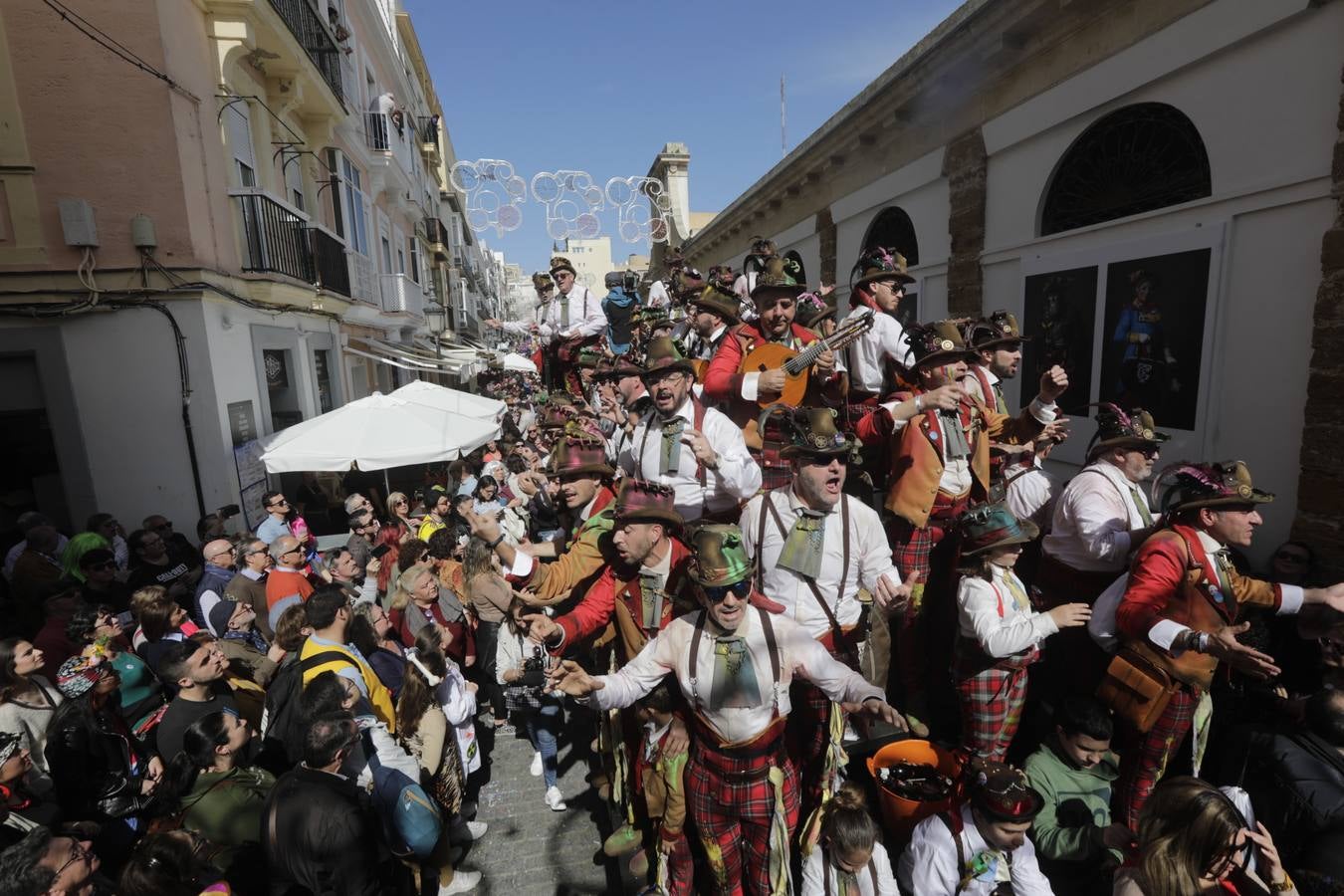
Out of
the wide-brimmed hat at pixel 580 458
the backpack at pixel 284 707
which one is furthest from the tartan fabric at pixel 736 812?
the backpack at pixel 284 707

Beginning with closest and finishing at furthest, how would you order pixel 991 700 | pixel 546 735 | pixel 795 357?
pixel 991 700 < pixel 795 357 < pixel 546 735

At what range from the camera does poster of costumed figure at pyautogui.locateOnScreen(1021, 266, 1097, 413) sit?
6223 mm

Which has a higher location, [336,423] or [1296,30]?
[1296,30]

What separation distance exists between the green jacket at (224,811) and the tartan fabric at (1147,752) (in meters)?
4.36

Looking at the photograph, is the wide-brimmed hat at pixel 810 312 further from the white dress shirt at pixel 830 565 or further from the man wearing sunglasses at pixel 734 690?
the man wearing sunglasses at pixel 734 690

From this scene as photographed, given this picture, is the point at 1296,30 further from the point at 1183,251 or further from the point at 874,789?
the point at 874,789

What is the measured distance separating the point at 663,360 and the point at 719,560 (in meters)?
1.45

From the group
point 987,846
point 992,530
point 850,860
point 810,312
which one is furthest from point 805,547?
point 810,312

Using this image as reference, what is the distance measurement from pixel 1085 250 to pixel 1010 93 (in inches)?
88.0

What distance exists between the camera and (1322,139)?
4277 millimetres

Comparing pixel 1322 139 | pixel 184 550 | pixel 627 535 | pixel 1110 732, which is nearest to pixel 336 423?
pixel 184 550

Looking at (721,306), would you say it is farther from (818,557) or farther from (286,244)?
(286,244)

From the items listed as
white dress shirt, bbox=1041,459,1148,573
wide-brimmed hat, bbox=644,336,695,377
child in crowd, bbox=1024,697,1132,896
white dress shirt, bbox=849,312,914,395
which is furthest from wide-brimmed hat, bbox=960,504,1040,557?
wide-brimmed hat, bbox=644,336,695,377

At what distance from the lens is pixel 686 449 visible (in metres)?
3.89
